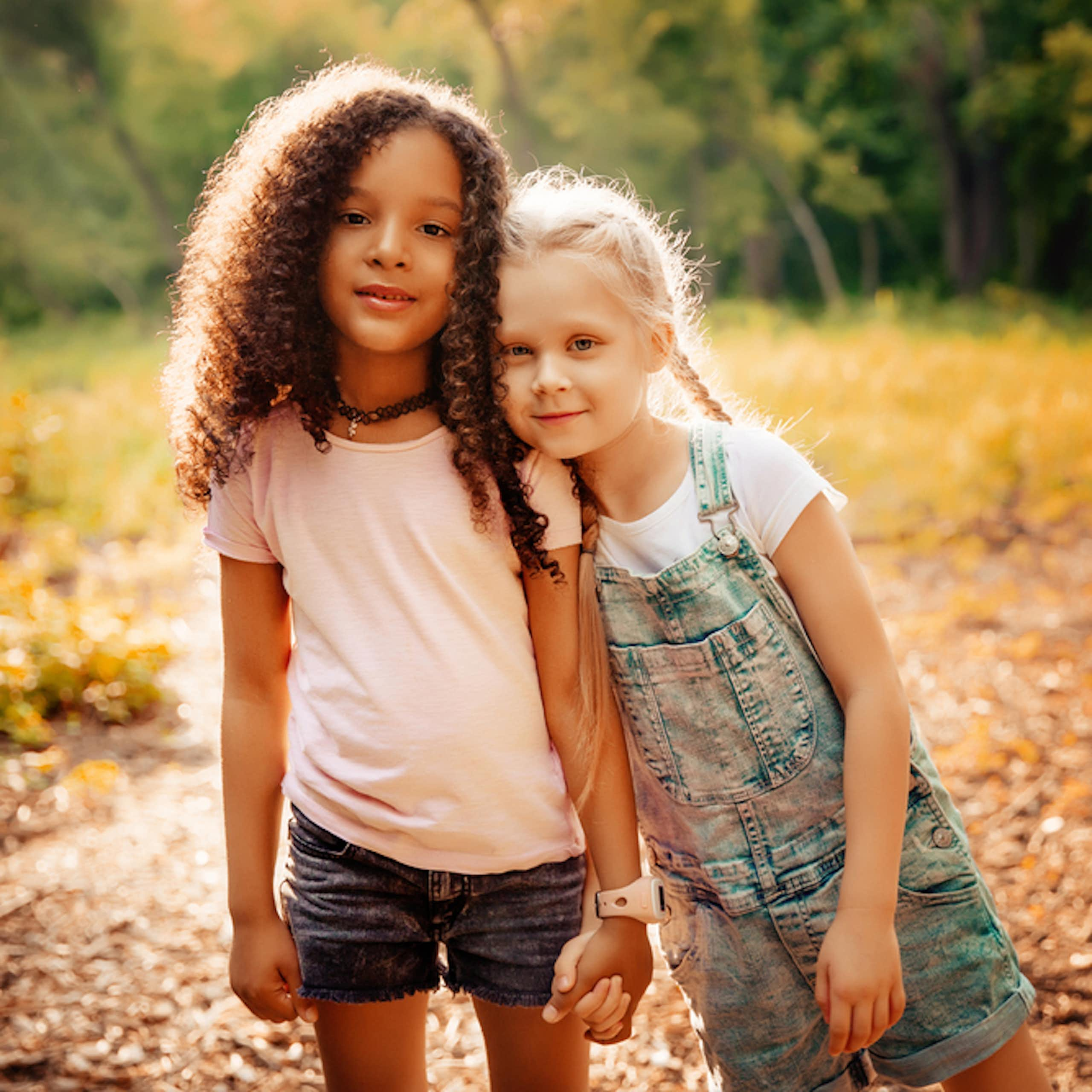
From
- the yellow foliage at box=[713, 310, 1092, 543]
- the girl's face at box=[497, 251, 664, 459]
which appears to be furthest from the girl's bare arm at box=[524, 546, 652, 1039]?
the yellow foliage at box=[713, 310, 1092, 543]

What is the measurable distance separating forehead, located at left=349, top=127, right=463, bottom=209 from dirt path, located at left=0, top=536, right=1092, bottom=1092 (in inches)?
65.7

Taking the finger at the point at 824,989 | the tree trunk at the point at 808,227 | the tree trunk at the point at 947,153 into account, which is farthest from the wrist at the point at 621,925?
the tree trunk at the point at 947,153

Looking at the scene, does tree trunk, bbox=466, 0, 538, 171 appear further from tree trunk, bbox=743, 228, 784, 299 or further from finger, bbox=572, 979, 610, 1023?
finger, bbox=572, 979, 610, 1023

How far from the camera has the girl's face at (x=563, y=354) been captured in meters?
1.23

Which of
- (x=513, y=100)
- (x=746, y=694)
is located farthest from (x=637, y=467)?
(x=513, y=100)

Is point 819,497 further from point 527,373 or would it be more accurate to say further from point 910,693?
point 910,693

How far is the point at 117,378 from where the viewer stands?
1061 centimetres

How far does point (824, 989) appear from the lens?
1174 mm

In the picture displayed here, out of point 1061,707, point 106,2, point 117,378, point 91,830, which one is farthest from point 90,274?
point 1061,707

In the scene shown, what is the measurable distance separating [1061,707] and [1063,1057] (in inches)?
66.5

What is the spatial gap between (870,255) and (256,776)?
19081mm

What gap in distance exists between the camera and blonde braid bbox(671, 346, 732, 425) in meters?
1.45

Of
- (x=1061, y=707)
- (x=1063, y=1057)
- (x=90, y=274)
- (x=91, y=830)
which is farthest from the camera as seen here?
(x=90, y=274)

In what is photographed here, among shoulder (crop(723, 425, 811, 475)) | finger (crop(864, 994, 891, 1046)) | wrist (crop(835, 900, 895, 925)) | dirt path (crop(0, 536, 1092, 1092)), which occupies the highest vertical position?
shoulder (crop(723, 425, 811, 475))
